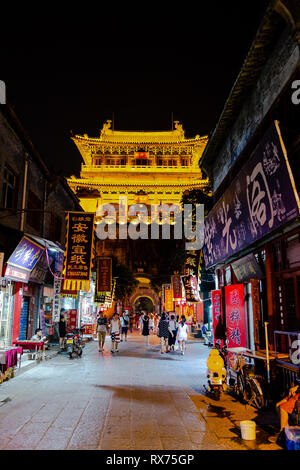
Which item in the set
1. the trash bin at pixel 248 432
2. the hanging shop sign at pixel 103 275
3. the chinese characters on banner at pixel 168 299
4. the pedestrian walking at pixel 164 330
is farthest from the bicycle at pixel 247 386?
the chinese characters on banner at pixel 168 299

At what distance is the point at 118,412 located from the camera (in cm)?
611

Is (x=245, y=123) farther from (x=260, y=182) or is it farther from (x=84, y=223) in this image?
(x=84, y=223)

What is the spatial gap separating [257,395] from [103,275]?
57.1ft

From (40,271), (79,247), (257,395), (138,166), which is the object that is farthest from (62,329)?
(138,166)

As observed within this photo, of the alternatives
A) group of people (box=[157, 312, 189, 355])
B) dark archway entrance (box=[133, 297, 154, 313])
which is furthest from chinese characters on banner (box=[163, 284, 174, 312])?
dark archway entrance (box=[133, 297, 154, 313])

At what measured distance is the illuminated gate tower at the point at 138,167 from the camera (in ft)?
145

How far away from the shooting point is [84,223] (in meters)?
14.2

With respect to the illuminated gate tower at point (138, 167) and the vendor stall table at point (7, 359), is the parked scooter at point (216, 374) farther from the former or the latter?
the illuminated gate tower at point (138, 167)

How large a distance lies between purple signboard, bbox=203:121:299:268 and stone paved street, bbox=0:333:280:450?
3624 mm

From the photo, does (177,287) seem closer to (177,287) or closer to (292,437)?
(177,287)

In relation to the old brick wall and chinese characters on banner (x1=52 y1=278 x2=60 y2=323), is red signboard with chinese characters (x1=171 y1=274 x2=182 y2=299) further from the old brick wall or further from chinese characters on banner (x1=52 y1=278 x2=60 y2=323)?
the old brick wall

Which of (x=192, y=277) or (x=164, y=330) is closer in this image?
(x=164, y=330)

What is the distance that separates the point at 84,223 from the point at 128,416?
9461 millimetres

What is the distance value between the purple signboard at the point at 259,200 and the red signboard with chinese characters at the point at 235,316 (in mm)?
1166
